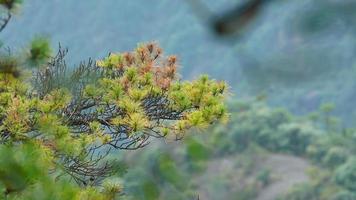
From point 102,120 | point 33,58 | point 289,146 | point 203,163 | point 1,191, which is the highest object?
point 289,146

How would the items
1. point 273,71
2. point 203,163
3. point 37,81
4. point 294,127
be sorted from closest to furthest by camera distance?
point 273,71
point 203,163
point 37,81
point 294,127

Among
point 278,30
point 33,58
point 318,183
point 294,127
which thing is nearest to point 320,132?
point 294,127

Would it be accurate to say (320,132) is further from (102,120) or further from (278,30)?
(278,30)

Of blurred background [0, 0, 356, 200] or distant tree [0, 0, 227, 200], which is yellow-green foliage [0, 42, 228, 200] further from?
blurred background [0, 0, 356, 200]

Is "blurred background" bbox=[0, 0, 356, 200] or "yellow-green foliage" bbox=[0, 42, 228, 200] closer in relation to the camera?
"blurred background" bbox=[0, 0, 356, 200]

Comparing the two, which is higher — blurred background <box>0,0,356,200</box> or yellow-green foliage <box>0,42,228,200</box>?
yellow-green foliage <box>0,42,228,200</box>

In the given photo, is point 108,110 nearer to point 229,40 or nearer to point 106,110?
point 106,110

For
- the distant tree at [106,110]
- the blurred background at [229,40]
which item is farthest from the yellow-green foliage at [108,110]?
the blurred background at [229,40]

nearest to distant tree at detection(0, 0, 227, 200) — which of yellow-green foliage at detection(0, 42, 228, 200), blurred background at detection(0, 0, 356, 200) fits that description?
yellow-green foliage at detection(0, 42, 228, 200)
